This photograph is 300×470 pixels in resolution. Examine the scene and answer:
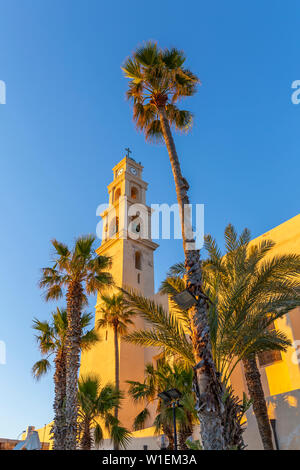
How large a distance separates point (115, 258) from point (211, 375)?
21708 mm

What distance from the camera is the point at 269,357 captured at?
16.0 metres

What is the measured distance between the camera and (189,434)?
13.2 m

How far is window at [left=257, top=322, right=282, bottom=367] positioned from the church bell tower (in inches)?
396

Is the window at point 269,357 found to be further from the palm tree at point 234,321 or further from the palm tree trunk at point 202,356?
the palm tree trunk at point 202,356

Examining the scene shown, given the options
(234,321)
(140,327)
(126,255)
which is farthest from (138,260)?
(234,321)

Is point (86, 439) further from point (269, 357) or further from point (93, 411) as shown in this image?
point (269, 357)

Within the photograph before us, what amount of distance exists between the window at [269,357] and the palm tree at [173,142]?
8526mm

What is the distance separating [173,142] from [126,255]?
18.1 meters

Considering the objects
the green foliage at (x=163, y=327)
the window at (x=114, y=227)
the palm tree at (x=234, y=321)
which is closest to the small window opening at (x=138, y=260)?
the window at (x=114, y=227)

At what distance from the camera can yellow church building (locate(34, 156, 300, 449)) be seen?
489 inches

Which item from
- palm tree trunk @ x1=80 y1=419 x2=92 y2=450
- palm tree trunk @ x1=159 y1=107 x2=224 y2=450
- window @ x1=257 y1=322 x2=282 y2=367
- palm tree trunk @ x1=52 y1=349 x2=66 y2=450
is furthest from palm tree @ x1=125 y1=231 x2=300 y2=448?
palm tree trunk @ x1=80 y1=419 x2=92 y2=450

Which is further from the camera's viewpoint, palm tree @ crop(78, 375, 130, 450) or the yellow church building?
palm tree @ crop(78, 375, 130, 450)

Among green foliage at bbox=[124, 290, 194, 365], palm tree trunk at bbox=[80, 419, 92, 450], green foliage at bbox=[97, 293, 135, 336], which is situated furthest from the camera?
green foliage at bbox=[97, 293, 135, 336]

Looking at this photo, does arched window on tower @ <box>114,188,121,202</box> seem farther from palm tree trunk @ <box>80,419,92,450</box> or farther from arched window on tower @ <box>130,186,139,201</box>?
palm tree trunk @ <box>80,419,92,450</box>
